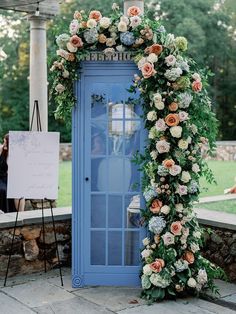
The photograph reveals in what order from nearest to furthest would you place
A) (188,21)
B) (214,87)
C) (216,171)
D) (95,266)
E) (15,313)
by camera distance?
(15,313)
(95,266)
(216,171)
(188,21)
(214,87)

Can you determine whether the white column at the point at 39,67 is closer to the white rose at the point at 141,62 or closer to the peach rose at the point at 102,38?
the peach rose at the point at 102,38

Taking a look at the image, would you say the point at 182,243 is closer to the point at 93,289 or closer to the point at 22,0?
the point at 93,289

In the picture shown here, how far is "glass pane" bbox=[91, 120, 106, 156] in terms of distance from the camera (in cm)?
479

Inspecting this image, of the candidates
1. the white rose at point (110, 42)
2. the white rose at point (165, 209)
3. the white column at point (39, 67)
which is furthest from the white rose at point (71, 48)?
the white column at point (39, 67)

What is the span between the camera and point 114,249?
16.0ft

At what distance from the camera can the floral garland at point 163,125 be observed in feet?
14.6

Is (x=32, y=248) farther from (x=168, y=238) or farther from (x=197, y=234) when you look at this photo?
(x=197, y=234)

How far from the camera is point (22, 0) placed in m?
8.48

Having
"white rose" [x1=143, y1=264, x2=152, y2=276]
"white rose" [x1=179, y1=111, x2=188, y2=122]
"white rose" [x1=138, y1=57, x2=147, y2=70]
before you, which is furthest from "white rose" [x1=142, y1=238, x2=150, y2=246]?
"white rose" [x1=138, y1=57, x2=147, y2=70]

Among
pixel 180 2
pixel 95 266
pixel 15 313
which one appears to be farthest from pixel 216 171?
pixel 180 2

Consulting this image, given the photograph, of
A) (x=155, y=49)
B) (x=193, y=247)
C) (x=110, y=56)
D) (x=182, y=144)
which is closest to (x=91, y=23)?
(x=110, y=56)

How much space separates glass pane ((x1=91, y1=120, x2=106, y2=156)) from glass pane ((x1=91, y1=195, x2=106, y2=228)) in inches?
17.0

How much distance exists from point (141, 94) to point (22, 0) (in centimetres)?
476

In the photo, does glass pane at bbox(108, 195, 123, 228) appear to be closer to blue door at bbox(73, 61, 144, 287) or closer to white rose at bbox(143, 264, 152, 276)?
blue door at bbox(73, 61, 144, 287)
